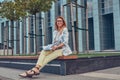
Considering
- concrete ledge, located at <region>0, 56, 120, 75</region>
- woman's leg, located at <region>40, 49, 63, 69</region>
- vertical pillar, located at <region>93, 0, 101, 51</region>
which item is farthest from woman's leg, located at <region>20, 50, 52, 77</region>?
vertical pillar, located at <region>93, 0, 101, 51</region>

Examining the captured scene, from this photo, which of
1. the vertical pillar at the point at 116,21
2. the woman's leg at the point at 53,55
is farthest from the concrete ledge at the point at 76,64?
the vertical pillar at the point at 116,21

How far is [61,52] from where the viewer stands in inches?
375

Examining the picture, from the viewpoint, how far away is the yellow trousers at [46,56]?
29.6 ft

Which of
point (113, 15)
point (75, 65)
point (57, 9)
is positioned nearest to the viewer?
point (75, 65)

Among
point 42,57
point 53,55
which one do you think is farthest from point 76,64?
point 42,57

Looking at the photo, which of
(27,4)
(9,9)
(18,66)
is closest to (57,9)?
(9,9)

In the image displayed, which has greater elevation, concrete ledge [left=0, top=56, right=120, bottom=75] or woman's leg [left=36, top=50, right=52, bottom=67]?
woman's leg [left=36, top=50, right=52, bottom=67]

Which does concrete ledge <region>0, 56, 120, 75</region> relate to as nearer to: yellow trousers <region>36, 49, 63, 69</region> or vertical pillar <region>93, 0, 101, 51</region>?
yellow trousers <region>36, 49, 63, 69</region>

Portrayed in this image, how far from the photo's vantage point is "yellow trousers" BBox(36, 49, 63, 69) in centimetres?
903

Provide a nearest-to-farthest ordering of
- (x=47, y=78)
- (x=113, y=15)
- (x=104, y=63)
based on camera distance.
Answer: (x=47, y=78) < (x=104, y=63) < (x=113, y=15)

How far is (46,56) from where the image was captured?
9.29 m

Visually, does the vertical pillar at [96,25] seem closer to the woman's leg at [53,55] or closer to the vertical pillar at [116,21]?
the vertical pillar at [116,21]

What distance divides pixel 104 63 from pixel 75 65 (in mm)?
1673

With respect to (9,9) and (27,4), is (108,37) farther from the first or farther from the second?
(27,4)
